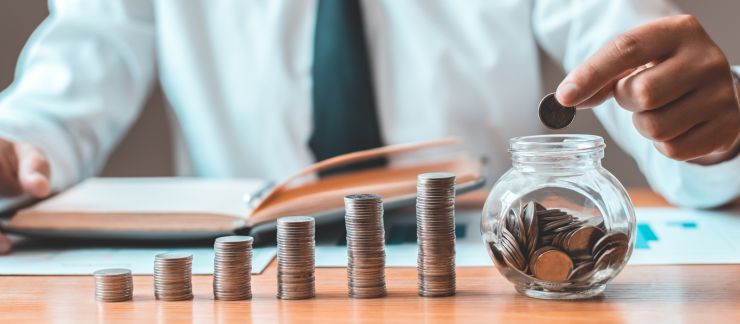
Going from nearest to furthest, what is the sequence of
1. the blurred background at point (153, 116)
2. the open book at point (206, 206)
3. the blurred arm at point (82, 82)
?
the open book at point (206, 206) < the blurred arm at point (82, 82) < the blurred background at point (153, 116)

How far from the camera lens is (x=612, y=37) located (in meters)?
1.36

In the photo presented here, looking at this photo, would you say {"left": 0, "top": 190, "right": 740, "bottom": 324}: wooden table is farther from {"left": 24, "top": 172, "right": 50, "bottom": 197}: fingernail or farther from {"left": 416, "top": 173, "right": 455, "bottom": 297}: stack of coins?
{"left": 24, "top": 172, "right": 50, "bottom": 197}: fingernail

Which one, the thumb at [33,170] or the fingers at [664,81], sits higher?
the fingers at [664,81]

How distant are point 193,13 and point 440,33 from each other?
18.1 inches

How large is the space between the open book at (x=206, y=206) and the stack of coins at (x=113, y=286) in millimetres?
198

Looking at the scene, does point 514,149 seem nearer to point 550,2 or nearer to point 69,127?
point 550,2

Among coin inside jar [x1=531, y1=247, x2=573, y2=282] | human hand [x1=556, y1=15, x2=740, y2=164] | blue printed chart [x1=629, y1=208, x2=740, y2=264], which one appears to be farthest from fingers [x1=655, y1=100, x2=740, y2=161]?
coin inside jar [x1=531, y1=247, x2=573, y2=282]

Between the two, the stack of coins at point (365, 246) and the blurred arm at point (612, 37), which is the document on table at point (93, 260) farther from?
the blurred arm at point (612, 37)

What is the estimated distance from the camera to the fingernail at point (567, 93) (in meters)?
0.71

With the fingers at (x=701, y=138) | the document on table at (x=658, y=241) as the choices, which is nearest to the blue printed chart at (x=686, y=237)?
the document on table at (x=658, y=241)

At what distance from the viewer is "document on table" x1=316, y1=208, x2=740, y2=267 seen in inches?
34.4

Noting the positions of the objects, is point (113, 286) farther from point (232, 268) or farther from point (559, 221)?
point (559, 221)

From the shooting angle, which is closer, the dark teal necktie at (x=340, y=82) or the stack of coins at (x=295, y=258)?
the stack of coins at (x=295, y=258)

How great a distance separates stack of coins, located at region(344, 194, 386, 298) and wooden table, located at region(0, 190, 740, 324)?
1 centimetres
